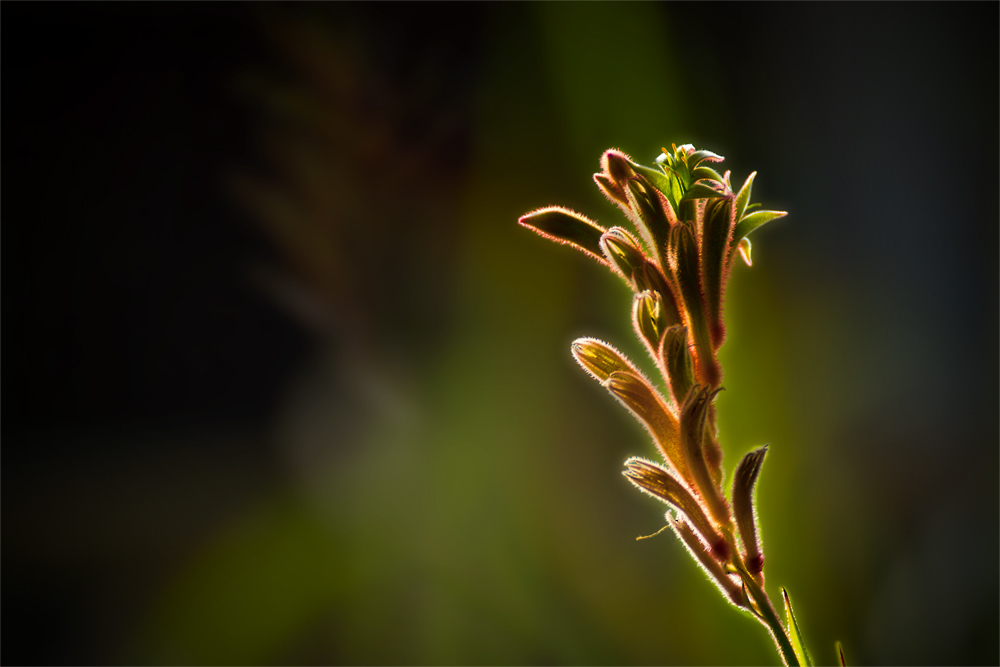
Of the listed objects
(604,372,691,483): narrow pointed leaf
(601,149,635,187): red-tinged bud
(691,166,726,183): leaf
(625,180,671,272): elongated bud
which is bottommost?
(604,372,691,483): narrow pointed leaf

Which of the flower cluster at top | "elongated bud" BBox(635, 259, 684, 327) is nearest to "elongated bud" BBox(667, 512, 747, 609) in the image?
the flower cluster at top

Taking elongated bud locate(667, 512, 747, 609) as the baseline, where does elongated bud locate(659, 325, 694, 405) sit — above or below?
above

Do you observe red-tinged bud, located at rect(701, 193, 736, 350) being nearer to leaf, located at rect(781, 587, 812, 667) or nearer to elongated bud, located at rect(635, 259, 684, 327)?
elongated bud, located at rect(635, 259, 684, 327)

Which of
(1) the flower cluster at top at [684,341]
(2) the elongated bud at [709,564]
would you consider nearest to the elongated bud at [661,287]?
(1) the flower cluster at top at [684,341]

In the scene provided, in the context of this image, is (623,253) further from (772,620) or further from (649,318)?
(772,620)

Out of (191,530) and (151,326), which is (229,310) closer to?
(151,326)

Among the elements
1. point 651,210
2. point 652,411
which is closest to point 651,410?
point 652,411
